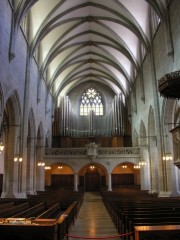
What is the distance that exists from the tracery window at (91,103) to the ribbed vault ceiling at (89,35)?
332 centimetres

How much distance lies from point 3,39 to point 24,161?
28.7 ft

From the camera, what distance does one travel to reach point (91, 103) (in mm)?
38188

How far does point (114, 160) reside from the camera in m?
28.1

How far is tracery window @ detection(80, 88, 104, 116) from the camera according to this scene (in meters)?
38.0

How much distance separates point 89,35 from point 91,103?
12.6 meters

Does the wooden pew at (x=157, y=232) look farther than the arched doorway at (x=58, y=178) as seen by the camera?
No

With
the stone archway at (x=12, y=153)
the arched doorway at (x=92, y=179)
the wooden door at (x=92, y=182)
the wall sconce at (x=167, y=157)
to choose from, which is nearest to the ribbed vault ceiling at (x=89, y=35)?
the stone archway at (x=12, y=153)

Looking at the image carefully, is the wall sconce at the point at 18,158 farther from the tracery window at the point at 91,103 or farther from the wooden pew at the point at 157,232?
the tracery window at the point at 91,103

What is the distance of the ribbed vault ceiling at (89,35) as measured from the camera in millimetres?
20109

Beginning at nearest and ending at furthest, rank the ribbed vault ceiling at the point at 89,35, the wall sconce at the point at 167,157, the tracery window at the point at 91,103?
the wall sconce at the point at 167,157, the ribbed vault ceiling at the point at 89,35, the tracery window at the point at 91,103

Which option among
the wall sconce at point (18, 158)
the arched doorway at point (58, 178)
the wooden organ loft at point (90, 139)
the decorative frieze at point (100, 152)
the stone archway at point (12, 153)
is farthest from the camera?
the wooden organ loft at point (90, 139)

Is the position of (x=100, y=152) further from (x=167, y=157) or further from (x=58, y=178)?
(x=167, y=157)

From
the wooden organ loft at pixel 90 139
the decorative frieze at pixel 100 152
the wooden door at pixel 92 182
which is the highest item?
the wooden organ loft at pixel 90 139

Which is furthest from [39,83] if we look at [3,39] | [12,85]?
[3,39]
